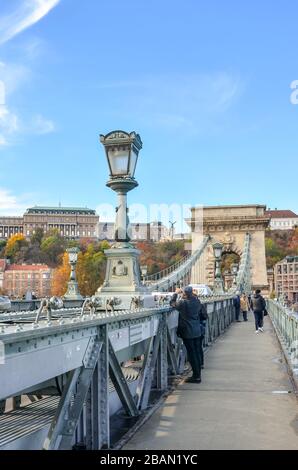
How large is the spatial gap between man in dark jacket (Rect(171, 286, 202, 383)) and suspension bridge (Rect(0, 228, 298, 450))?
190mm

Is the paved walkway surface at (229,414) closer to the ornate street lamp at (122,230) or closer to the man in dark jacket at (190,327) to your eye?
the man in dark jacket at (190,327)

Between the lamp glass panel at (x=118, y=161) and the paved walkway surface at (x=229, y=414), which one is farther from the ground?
the lamp glass panel at (x=118, y=161)

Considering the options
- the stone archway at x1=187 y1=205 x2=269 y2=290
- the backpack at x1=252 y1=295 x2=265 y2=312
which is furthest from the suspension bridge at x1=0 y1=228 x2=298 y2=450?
the stone archway at x1=187 y1=205 x2=269 y2=290

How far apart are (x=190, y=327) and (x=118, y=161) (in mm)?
2656

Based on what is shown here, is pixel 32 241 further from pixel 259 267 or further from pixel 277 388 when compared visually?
pixel 277 388

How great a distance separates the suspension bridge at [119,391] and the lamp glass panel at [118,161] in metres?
1.67

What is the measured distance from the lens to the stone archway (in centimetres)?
6469

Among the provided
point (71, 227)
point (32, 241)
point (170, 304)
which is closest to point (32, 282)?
point (32, 241)

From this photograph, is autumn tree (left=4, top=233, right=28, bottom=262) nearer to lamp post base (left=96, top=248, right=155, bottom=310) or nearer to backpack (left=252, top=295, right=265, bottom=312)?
backpack (left=252, top=295, right=265, bottom=312)

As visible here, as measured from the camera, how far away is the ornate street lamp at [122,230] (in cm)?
734

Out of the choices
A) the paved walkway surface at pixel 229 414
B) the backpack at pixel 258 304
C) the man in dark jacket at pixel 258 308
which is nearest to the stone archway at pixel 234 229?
the man in dark jacket at pixel 258 308

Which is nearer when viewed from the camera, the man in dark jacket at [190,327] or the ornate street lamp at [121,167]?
the ornate street lamp at [121,167]

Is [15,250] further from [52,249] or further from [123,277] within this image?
[123,277]
